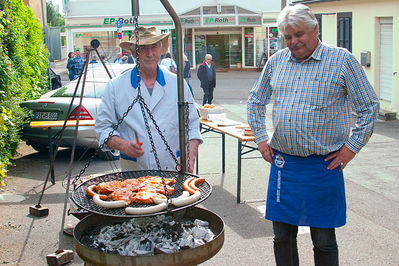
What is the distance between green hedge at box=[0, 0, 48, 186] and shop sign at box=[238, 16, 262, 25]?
72.1 feet

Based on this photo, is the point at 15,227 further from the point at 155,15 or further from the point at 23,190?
the point at 155,15

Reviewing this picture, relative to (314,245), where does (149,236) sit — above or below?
above

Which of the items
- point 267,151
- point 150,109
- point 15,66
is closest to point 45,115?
point 15,66

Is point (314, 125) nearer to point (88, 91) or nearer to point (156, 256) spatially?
point (156, 256)

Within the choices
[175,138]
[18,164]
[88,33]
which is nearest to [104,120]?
[175,138]

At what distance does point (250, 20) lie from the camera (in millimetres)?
33500

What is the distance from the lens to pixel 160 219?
350 centimetres

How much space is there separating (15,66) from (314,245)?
7559 millimetres

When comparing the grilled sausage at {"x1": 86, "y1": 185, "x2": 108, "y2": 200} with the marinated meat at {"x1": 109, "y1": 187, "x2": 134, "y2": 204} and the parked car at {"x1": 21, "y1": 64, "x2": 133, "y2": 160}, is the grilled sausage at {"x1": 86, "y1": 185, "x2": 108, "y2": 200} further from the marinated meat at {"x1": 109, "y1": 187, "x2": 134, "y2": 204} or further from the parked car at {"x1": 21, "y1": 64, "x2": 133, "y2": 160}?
the parked car at {"x1": 21, "y1": 64, "x2": 133, "y2": 160}

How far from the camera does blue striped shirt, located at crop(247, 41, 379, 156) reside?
3.41 meters

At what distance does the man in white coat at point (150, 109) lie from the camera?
3912mm

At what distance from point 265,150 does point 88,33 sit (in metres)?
33.4

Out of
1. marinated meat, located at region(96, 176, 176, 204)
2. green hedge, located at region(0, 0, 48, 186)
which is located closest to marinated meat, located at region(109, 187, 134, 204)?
marinated meat, located at region(96, 176, 176, 204)

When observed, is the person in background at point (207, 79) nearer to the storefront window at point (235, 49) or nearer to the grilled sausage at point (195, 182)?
the grilled sausage at point (195, 182)
